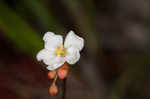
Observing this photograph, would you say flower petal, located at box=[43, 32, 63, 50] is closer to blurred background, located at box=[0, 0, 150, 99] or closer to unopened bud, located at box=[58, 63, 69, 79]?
unopened bud, located at box=[58, 63, 69, 79]

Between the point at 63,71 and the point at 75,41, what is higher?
the point at 75,41

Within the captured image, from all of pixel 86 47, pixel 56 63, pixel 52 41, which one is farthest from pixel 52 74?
pixel 86 47

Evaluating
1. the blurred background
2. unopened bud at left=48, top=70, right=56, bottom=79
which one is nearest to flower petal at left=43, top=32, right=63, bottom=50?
unopened bud at left=48, top=70, right=56, bottom=79

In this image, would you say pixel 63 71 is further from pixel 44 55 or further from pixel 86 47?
pixel 86 47

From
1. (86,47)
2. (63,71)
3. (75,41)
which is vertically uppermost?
(75,41)


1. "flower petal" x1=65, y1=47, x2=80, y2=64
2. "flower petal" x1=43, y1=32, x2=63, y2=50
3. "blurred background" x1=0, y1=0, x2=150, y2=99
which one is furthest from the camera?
"blurred background" x1=0, y1=0, x2=150, y2=99

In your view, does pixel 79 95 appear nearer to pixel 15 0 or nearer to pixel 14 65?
pixel 14 65
